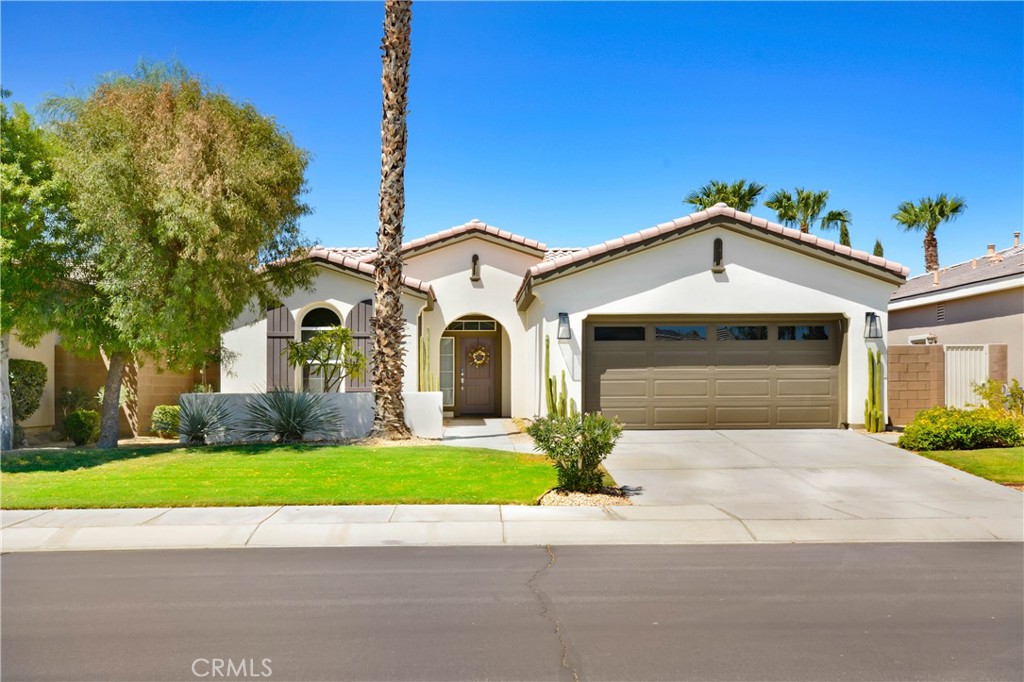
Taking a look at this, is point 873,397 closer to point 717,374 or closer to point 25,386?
point 717,374

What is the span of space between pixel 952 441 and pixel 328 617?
12594mm

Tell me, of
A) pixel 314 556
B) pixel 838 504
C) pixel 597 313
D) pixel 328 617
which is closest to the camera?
pixel 328 617

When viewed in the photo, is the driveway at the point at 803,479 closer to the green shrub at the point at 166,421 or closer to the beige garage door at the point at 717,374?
the beige garage door at the point at 717,374

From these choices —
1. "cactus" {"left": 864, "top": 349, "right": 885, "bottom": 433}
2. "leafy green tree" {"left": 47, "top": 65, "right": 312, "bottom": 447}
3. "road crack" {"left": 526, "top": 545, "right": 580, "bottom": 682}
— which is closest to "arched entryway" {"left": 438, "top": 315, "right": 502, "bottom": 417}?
"leafy green tree" {"left": 47, "top": 65, "right": 312, "bottom": 447}

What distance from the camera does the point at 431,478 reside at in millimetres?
10742

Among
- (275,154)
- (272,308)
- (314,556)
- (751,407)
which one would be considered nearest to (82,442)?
(272,308)

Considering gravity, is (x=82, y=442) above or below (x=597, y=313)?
below

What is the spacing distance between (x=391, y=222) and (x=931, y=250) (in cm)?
3153

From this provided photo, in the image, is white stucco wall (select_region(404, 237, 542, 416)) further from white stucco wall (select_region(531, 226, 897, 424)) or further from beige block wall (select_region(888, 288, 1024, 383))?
beige block wall (select_region(888, 288, 1024, 383))

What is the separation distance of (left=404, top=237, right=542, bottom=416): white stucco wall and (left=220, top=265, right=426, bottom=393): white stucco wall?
2162mm

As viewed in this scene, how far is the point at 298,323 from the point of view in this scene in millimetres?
16891

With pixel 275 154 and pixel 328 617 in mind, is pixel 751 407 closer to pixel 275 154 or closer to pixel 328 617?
pixel 275 154

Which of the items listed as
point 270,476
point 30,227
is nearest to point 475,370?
point 270,476

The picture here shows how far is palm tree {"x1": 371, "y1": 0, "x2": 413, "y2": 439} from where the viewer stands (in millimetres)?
14203
